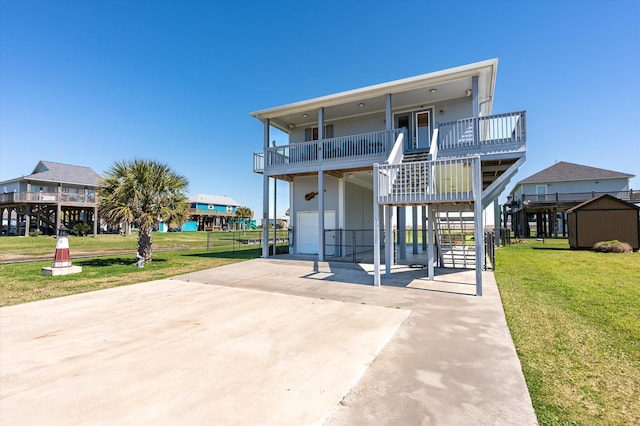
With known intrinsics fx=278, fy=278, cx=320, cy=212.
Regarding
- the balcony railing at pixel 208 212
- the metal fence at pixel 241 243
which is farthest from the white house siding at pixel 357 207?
the balcony railing at pixel 208 212

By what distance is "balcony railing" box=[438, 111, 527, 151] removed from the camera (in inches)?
355

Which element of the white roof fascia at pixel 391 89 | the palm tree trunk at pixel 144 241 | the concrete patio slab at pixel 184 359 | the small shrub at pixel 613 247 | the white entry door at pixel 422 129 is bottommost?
the concrete patio slab at pixel 184 359

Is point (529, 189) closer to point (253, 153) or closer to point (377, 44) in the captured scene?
point (377, 44)

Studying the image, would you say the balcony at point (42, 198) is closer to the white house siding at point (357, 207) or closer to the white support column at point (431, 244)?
the white house siding at point (357, 207)

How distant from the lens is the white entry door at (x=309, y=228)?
14703 millimetres

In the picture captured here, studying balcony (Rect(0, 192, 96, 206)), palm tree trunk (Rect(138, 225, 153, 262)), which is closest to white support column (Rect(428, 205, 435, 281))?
palm tree trunk (Rect(138, 225, 153, 262))

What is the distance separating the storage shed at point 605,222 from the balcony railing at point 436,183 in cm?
1617

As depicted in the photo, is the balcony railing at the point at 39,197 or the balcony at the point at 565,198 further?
the balcony railing at the point at 39,197

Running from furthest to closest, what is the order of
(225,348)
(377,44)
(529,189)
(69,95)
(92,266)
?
(529,189)
(69,95)
(377,44)
(92,266)
(225,348)

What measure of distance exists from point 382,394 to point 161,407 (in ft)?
6.62

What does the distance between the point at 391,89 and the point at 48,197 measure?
117ft

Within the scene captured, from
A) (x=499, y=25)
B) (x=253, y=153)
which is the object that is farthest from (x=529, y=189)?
(x=253, y=153)

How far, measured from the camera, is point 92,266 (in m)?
11.2

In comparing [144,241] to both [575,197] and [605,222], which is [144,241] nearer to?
[605,222]
